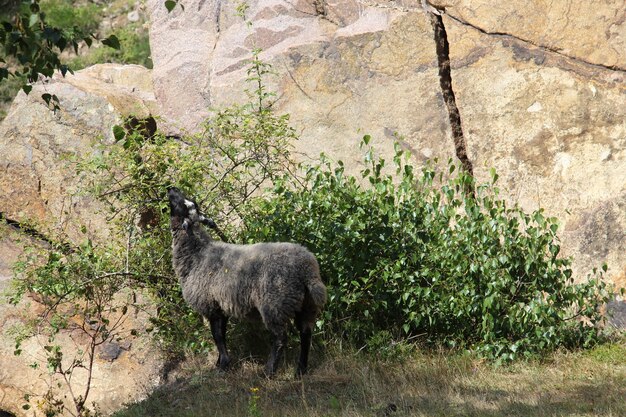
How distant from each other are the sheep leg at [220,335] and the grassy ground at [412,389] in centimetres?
13

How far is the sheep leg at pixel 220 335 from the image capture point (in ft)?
27.3

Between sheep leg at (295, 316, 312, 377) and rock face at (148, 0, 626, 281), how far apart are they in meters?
2.81

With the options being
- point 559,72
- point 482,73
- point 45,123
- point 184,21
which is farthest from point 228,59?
point 559,72

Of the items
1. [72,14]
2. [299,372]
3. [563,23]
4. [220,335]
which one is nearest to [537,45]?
[563,23]

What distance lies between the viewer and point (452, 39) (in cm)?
1073

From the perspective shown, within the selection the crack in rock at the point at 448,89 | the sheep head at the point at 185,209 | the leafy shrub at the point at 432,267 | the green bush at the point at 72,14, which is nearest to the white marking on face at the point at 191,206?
the sheep head at the point at 185,209

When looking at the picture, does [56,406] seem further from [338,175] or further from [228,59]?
[228,59]

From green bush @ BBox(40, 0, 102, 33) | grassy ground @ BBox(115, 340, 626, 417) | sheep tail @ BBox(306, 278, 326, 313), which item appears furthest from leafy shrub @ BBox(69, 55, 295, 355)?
green bush @ BBox(40, 0, 102, 33)

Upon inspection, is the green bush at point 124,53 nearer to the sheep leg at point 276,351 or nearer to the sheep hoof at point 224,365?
the sheep hoof at point 224,365

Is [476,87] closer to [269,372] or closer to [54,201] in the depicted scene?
[269,372]

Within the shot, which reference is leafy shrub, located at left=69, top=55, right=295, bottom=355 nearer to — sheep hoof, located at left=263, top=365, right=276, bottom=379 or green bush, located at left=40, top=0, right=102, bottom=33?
sheep hoof, located at left=263, top=365, right=276, bottom=379

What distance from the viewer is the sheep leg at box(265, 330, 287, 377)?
25.6ft

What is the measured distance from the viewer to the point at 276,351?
25.9 feet

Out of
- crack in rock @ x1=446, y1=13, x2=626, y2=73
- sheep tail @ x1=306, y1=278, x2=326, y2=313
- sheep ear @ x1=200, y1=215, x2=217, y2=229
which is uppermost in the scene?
crack in rock @ x1=446, y1=13, x2=626, y2=73
